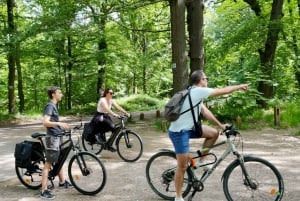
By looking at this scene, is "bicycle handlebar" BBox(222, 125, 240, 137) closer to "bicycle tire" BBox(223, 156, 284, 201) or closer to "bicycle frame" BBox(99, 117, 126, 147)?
"bicycle tire" BBox(223, 156, 284, 201)

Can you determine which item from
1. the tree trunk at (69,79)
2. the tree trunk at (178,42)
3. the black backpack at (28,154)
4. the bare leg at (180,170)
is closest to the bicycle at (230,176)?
the bare leg at (180,170)

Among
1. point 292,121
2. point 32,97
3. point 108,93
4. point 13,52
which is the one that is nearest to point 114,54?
point 13,52

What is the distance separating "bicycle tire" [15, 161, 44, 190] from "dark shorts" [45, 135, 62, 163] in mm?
492

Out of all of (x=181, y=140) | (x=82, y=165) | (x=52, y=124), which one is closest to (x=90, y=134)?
(x=82, y=165)

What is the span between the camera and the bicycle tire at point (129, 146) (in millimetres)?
9109

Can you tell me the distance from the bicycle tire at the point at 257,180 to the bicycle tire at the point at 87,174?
6.78 feet

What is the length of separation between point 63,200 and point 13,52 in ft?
48.8

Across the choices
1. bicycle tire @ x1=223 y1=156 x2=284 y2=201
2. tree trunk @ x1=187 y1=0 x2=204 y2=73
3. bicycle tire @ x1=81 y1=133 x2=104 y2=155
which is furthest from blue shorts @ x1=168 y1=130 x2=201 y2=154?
tree trunk @ x1=187 y1=0 x2=204 y2=73

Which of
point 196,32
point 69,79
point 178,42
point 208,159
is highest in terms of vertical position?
point 196,32

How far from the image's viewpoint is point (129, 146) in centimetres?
915

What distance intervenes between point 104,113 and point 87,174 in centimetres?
309

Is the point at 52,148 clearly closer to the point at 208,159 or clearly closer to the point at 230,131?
the point at 208,159

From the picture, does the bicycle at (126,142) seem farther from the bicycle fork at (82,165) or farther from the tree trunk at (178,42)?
the tree trunk at (178,42)

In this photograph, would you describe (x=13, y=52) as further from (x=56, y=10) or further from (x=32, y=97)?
(x=32, y=97)
